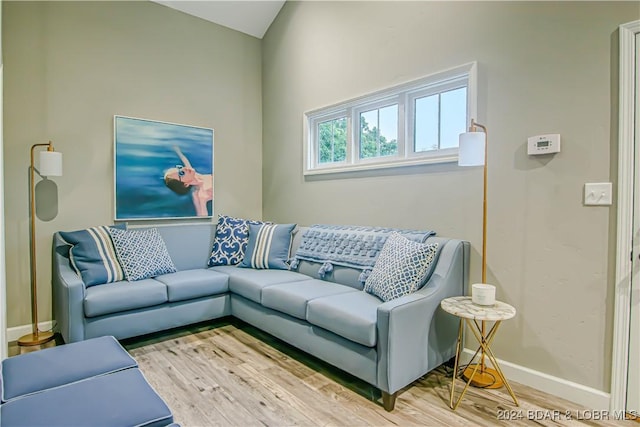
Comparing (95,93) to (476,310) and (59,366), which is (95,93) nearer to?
(59,366)

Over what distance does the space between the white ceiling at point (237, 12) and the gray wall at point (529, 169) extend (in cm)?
135

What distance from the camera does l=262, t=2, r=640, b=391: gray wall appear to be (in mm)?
2000

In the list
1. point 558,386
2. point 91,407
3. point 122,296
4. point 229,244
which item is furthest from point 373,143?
point 91,407

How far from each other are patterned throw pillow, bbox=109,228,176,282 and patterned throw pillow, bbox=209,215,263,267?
1.56ft

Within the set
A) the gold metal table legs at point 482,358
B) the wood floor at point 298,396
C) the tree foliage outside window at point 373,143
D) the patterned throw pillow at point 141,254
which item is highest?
the tree foliage outside window at point 373,143

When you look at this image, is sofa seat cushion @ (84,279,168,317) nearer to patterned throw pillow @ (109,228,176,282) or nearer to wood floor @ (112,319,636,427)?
patterned throw pillow @ (109,228,176,282)

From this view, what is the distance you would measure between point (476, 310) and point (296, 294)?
117 cm

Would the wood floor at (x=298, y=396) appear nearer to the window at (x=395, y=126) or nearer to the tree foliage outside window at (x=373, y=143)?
the window at (x=395, y=126)

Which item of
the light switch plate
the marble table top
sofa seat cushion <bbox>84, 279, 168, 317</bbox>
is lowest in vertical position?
sofa seat cushion <bbox>84, 279, 168, 317</bbox>

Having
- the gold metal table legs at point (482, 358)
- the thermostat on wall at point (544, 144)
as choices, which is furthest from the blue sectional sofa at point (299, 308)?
the thermostat on wall at point (544, 144)

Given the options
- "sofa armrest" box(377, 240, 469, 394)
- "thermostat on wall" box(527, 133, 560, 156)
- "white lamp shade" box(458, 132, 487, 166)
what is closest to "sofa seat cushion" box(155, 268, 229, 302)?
"sofa armrest" box(377, 240, 469, 394)

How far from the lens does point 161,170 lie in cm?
369

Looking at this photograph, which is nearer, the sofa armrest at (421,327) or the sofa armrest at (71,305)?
the sofa armrest at (421,327)

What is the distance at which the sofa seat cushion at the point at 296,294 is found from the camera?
8.18ft
